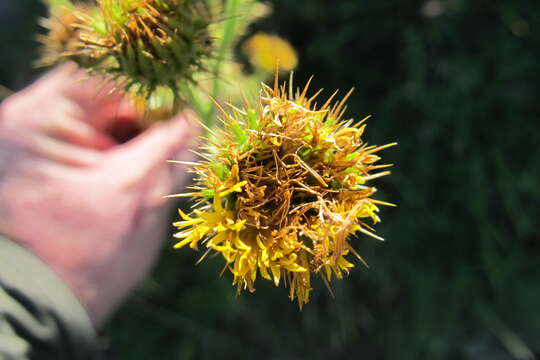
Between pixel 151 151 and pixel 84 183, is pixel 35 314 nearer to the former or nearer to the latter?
pixel 84 183

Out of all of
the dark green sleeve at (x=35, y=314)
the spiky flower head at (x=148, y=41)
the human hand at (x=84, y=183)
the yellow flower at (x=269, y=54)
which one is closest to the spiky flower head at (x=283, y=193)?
the spiky flower head at (x=148, y=41)

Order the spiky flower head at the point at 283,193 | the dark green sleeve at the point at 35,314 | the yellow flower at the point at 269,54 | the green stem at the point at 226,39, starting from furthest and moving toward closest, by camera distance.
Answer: the yellow flower at the point at 269,54 < the green stem at the point at 226,39 < the dark green sleeve at the point at 35,314 < the spiky flower head at the point at 283,193

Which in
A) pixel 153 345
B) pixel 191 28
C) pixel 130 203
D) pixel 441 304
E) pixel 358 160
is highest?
pixel 191 28

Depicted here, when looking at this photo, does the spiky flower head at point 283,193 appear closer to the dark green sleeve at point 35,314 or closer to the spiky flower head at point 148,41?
the spiky flower head at point 148,41

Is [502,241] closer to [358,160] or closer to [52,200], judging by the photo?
[358,160]

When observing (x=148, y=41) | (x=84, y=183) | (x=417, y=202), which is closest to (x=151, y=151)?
(x=84, y=183)

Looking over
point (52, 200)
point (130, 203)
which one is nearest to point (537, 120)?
point (130, 203)

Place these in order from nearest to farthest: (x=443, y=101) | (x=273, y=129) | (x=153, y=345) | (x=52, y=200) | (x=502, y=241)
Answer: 1. (x=273, y=129)
2. (x=52, y=200)
3. (x=443, y=101)
4. (x=502, y=241)
5. (x=153, y=345)
